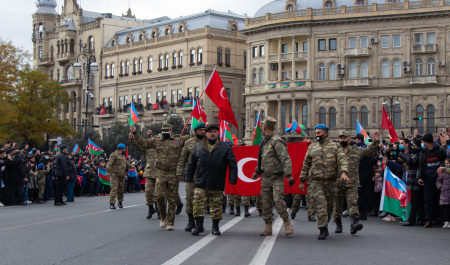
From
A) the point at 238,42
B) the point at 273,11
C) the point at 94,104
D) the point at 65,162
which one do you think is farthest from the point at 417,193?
the point at 94,104

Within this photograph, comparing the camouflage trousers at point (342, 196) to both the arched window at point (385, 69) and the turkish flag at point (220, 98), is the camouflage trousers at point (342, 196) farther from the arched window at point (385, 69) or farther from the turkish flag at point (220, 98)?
the arched window at point (385, 69)

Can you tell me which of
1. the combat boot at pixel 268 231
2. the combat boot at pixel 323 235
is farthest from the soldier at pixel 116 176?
the combat boot at pixel 323 235

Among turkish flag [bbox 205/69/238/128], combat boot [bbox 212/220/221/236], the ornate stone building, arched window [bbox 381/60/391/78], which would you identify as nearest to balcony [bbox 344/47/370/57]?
the ornate stone building

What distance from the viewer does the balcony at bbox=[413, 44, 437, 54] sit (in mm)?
65938

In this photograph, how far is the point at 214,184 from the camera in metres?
12.9

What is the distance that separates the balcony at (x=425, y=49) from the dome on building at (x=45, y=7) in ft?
191

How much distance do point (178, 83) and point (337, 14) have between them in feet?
71.3

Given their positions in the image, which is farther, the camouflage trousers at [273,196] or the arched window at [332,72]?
the arched window at [332,72]

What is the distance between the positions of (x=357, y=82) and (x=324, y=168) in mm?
57490

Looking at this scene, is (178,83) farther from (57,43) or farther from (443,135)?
(443,135)

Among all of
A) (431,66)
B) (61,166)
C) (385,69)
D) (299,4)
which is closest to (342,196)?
(61,166)

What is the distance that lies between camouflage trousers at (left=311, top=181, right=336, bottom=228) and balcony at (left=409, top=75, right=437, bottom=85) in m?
55.4

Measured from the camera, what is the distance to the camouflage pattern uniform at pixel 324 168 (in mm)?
12992

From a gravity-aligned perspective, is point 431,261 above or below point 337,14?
below
